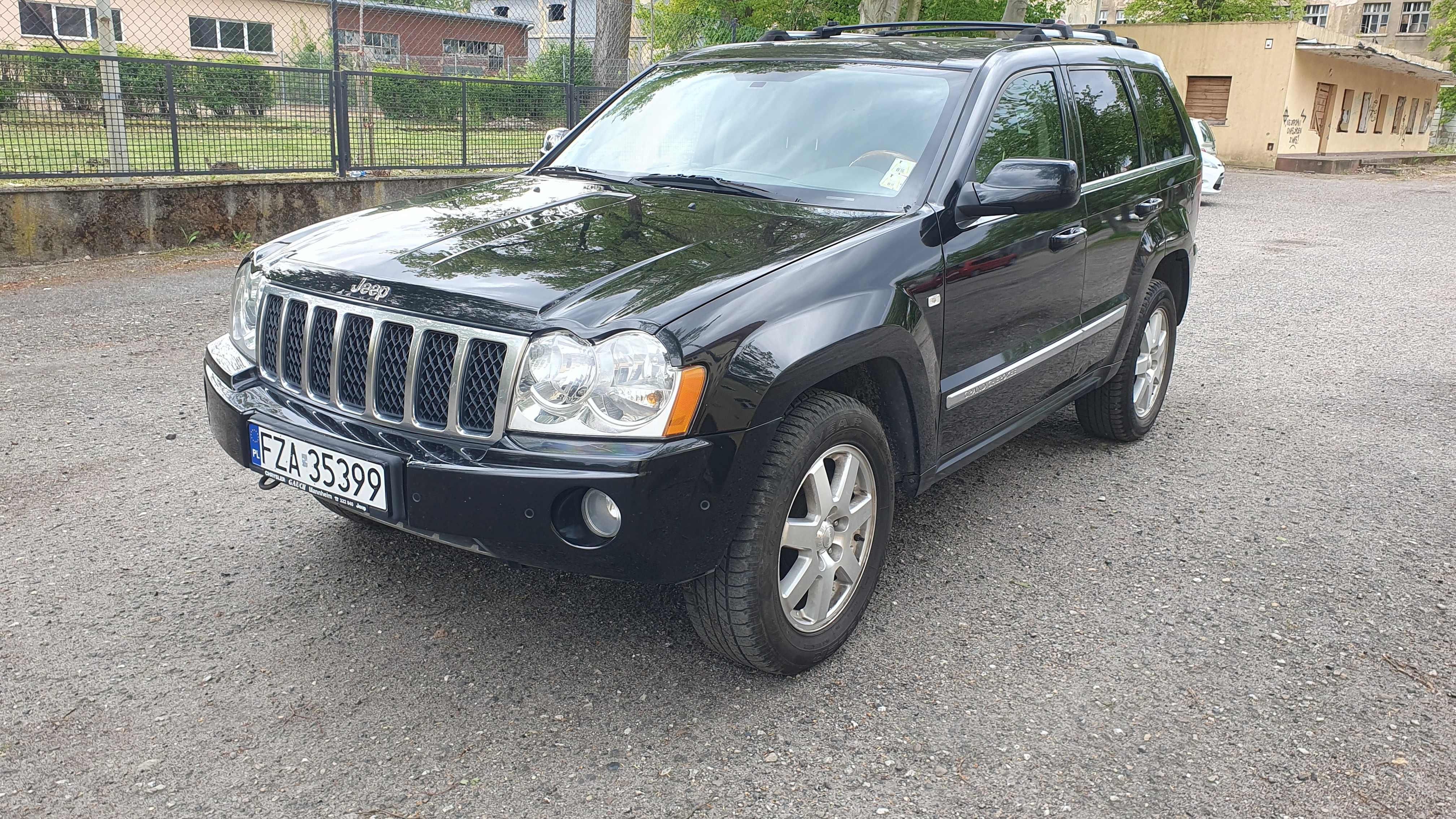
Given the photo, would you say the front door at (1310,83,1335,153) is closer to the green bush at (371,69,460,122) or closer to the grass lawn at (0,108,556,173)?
the grass lawn at (0,108,556,173)

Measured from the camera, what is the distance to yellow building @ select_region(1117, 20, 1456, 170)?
109 ft

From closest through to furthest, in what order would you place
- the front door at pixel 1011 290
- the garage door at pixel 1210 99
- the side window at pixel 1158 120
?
the front door at pixel 1011 290 → the side window at pixel 1158 120 → the garage door at pixel 1210 99

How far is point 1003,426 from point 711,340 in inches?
68.9

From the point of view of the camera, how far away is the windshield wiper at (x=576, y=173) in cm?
396

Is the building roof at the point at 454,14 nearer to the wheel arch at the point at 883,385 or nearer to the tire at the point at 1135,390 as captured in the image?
the tire at the point at 1135,390

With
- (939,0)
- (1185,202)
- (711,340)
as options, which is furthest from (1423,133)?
(711,340)

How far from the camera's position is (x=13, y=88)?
8.34 meters

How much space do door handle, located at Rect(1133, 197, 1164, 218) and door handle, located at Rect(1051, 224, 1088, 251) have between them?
61 cm

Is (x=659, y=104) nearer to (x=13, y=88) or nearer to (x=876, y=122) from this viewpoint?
(x=876, y=122)

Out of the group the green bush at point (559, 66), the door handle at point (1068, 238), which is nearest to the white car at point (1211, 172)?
the green bush at point (559, 66)

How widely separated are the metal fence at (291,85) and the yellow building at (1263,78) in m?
24.9

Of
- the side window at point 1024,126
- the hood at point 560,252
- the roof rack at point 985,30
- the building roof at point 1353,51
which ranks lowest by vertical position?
the hood at point 560,252

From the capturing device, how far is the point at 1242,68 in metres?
34.2

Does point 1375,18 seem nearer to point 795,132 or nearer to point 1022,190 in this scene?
point 795,132
